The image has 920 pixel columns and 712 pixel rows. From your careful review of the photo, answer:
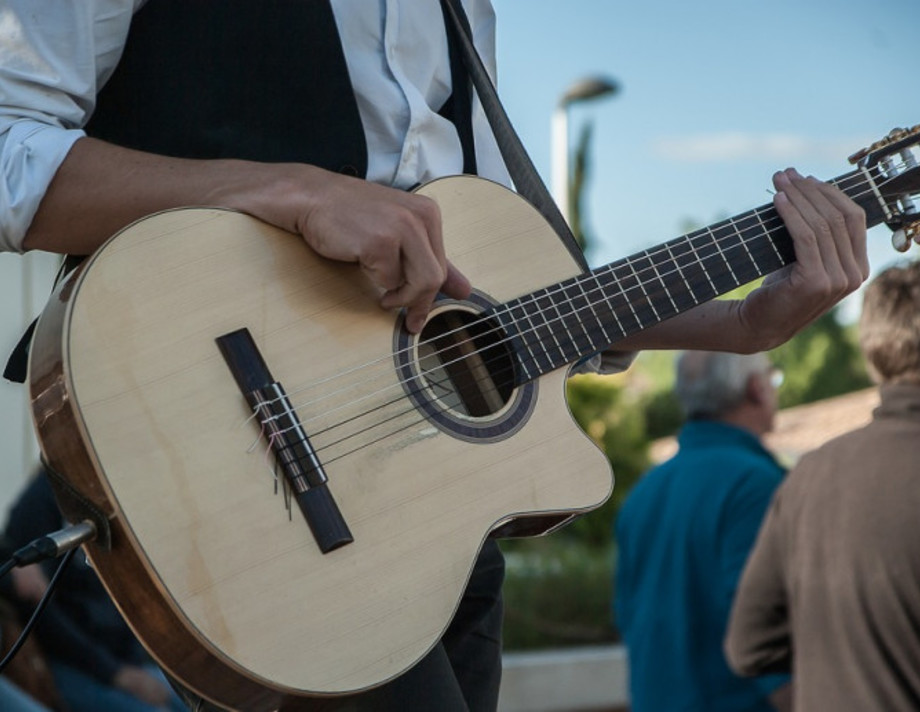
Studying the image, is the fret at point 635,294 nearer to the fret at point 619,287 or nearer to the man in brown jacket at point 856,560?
the fret at point 619,287

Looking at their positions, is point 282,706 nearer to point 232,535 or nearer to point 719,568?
point 232,535

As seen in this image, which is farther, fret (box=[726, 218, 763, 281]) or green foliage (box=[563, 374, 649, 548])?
green foliage (box=[563, 374, 649, 548])

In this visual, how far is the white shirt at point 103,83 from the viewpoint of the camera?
1.45 m

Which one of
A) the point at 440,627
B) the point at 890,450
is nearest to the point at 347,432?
the point at 440,627

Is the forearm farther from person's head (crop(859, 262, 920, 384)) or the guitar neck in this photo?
person's head (crop(859, 262, 920, 384))

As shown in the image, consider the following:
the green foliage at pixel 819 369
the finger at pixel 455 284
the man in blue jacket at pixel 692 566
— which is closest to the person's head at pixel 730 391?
A: the man in blue jacket at pixel 692 566

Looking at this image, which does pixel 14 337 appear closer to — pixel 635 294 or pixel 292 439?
pixel 635 294

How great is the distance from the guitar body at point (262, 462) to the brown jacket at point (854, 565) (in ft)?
5.91

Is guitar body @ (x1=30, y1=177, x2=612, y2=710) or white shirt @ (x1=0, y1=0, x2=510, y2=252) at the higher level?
white shirt @ (x1=0, y1=0, x2=510, y2=252)

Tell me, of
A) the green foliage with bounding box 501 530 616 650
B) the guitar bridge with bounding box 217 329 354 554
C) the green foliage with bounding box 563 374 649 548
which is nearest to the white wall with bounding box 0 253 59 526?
the green foliage with bounding box 501 530 616 650

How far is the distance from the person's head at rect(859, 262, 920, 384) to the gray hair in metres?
1.03

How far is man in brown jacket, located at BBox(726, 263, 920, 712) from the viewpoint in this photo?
316cm

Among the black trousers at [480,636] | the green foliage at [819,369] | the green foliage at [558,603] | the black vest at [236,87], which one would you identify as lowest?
the green foliage at [819,369]

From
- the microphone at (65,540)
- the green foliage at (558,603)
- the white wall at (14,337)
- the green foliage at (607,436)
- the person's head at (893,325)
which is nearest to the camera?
the microphone at (65,540)
